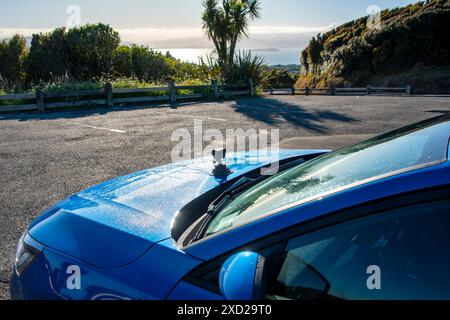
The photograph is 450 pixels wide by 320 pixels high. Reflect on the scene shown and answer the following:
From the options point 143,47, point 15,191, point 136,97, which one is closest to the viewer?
point 15,191

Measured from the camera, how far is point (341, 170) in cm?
180

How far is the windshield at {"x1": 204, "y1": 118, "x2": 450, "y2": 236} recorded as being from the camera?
5.04 feet

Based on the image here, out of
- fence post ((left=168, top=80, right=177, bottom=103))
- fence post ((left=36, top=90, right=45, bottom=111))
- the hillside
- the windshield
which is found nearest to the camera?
the windshield

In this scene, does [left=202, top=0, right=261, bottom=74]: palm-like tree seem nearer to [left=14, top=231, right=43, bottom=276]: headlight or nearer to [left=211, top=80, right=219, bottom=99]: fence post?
[left=211, top=80, right=219, bottom=99]: fence post

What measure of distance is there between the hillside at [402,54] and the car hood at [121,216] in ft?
111

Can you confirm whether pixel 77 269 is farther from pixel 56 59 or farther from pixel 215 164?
pixel 56 59

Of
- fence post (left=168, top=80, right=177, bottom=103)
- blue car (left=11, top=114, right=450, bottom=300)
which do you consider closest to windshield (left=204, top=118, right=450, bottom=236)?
blue car (left=11, top=114, right=450, bottom=300)

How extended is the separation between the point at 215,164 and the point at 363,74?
38.4 m

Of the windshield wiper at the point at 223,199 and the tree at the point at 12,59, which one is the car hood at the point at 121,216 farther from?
the tree at the point at 12,59

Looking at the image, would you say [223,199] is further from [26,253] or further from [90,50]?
[90,50]

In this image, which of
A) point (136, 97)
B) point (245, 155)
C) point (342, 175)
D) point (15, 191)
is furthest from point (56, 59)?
point (342, 175)

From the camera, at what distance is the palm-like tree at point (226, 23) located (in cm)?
2178

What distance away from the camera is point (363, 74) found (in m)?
37.8

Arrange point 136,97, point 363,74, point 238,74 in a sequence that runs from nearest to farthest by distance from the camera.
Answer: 1. point 136,97
2. point 238,74
3. point 363,74
